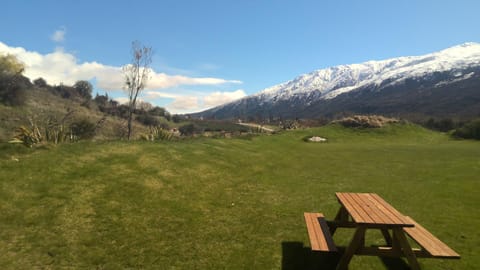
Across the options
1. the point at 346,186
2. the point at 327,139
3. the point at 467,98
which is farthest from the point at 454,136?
the point at 467,98

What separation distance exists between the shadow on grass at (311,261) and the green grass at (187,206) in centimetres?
4

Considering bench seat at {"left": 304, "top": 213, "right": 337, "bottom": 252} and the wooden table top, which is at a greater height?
the wooden table top

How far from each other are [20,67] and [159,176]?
2626 inches

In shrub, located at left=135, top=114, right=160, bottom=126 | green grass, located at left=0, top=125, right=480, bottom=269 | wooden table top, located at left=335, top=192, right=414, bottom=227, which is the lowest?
green grass, located at left=0, top=125, right=480, bottom=269

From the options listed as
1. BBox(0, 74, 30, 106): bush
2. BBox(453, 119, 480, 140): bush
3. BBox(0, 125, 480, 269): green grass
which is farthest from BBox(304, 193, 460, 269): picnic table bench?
BBox(0, 74, 30, 106): bush

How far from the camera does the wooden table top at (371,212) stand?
522 cm

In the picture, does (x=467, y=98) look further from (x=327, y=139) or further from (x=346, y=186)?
(x=346, y=186)

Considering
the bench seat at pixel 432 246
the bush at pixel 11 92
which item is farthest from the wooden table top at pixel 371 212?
the bush at pixel 11 92

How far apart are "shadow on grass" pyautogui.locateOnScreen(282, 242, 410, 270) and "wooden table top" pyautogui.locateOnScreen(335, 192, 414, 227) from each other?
101cm

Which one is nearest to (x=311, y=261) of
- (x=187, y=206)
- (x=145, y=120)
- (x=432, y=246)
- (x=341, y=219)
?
(x=341, y=219)

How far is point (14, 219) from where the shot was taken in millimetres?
7488

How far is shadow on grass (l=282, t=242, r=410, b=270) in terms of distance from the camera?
246 inches

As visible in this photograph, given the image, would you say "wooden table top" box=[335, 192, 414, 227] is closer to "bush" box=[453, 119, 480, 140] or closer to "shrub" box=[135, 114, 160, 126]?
"bush" box=[453, 119, 480, 140]

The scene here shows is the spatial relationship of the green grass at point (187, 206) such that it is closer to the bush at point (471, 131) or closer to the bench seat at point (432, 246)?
Result: the bench seat at point (432, 246)
